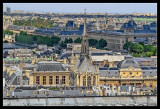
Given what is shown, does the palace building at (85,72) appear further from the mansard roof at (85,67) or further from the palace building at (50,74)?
the palace building at (50,74)

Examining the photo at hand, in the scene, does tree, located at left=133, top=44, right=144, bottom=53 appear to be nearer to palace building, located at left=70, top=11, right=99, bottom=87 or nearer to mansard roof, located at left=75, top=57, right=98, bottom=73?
palace building, located at left=70, top=11, right=99, bottom=87

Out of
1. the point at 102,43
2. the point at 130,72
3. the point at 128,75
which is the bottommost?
the point at 102,43

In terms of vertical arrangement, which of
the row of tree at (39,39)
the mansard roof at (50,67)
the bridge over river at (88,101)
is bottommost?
the row of tree at (39,39)

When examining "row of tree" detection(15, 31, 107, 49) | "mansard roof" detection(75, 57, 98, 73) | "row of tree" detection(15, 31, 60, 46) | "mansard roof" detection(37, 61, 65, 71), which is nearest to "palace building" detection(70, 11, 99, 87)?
"mansard roof" detection(75, 57, 98, 73)

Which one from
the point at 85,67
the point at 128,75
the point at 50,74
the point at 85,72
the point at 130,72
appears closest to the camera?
the point at 85,72

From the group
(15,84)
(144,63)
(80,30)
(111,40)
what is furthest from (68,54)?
(80,30)

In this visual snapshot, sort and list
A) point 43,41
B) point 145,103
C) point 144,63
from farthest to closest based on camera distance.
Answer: point 43,41 < point 144,63 < point 145,103

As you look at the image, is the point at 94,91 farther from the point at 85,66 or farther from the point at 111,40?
the point at 111,40

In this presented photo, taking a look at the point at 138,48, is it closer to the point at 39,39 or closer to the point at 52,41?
the point at 52,41

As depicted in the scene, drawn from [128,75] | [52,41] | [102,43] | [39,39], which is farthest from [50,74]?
[39,39]

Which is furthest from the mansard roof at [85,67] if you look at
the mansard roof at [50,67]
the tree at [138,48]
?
the tree at [138,48]

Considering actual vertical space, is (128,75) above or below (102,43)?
above
